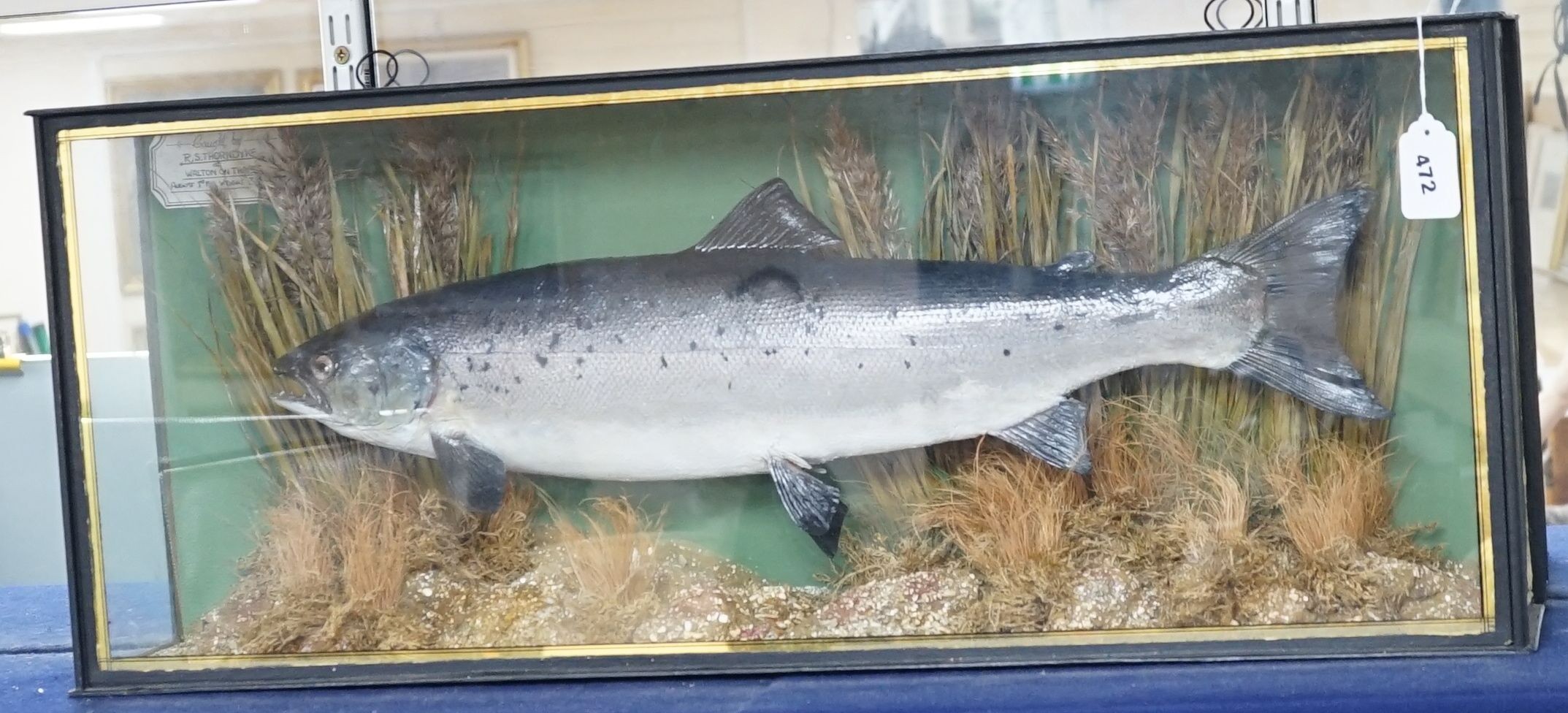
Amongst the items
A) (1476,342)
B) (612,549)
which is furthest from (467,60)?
(1476,342)

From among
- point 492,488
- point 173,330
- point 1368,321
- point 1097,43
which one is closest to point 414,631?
point 492,488

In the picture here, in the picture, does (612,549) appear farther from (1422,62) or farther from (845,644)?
(1422,62)

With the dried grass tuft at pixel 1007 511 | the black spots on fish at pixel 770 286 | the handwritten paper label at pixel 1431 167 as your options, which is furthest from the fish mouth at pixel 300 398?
the handwritten paper label at pixel 1431 167

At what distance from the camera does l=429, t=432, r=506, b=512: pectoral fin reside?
1193mm

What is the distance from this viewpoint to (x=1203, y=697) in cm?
106

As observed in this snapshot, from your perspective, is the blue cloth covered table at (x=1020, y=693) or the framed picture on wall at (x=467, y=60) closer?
the blue cloth covered table at (x=1020, y=693)

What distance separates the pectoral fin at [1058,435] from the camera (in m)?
1.17

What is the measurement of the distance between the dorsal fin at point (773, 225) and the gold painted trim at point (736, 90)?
4.3 inches

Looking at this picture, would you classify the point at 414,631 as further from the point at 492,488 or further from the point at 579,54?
the point at 579,54

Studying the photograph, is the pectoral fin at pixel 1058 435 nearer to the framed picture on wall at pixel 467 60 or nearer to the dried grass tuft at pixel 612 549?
the dried grass tuft at pixel 612 549

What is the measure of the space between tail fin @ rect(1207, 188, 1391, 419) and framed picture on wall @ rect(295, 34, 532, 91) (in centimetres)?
136

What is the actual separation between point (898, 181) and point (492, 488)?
1.64 ft

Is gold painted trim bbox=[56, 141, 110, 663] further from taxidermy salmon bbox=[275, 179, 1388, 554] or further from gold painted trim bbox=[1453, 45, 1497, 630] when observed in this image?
gold painted trim bbox=[1453, 45, 1497, 630]

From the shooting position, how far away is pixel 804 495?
46.8 inches
